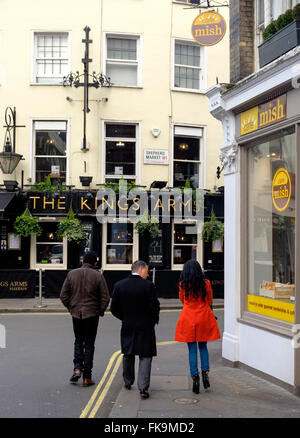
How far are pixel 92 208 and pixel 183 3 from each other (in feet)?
27.0

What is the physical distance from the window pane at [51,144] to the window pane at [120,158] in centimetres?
159

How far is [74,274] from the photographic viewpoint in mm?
8086

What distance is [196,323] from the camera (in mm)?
7320

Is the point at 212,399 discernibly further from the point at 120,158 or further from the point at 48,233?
the point at 120,158

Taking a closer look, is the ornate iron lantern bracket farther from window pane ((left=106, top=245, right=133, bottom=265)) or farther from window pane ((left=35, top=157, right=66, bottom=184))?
window pane ((left=106, top=245, right=133, bottom=265))

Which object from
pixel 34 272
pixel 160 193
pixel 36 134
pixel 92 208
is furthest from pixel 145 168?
pixel 34 272

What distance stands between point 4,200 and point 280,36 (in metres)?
12.0

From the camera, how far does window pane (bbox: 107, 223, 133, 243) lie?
19.5m

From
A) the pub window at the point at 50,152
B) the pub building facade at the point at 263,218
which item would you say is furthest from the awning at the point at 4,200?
the pub building facade at the point at 263,218

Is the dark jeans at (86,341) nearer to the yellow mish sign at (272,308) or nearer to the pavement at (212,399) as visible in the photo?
the pavement at (212,399)

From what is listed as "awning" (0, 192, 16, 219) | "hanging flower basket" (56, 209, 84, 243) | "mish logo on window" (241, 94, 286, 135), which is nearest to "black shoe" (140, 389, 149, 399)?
"mish logo on window" (241, 94, 286, 135)

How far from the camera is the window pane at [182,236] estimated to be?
19969 mm

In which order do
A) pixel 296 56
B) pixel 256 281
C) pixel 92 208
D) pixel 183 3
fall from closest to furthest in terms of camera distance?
pixel 296 56 → pixel 256 281 → pixel 92 208 → pixel 183 3

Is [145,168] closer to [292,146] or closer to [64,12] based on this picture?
[64,12]
